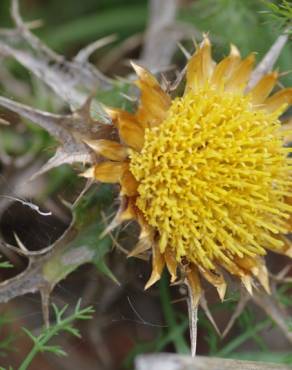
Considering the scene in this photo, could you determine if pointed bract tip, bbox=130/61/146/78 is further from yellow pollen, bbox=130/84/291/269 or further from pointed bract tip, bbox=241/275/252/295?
pointed bract tip, bbox=241/275/252/295

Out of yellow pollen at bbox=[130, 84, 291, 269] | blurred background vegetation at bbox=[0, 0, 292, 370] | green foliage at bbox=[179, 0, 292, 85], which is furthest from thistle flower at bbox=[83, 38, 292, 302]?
green foliage at bbox=[179, 0, 292, 85]

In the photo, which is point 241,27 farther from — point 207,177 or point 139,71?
point 207,177

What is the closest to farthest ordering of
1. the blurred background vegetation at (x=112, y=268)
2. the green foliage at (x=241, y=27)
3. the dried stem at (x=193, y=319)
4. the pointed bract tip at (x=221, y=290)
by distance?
the dried stem at (x=193, y=319)
the pointed bract tip at (x=221, y=290)
the blurred background vegetation at (x=112, y=268)
the green foliage at (x=241, y=27)

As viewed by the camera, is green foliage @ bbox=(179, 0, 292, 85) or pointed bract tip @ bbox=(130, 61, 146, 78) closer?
pointed bract tip @ bbox=(130, 61, 146, 78)

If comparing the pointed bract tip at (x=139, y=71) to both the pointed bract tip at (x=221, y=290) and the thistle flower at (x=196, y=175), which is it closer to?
the thistle flower at (x=196, y=175)

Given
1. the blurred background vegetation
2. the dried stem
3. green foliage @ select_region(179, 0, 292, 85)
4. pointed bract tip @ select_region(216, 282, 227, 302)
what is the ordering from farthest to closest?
green foliage @ select_region(179, 0, 292, 85) → the blurred background vegetation → pointed bract tip @ select_region(216, 282, 227, 302) → the dried stem

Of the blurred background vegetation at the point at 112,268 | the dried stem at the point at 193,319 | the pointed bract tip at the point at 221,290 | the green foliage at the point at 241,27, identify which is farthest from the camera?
the green foliage at the point at 241,27

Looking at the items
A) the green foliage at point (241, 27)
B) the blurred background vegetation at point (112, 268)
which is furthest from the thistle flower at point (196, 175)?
the green foliage at point (241, 27)
